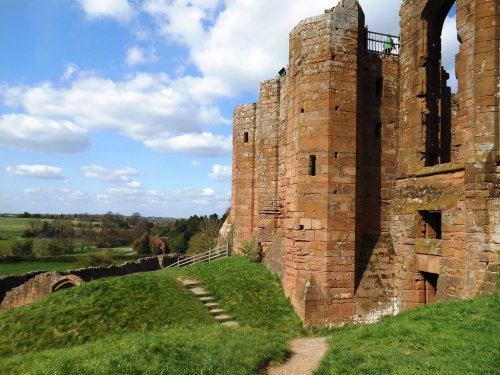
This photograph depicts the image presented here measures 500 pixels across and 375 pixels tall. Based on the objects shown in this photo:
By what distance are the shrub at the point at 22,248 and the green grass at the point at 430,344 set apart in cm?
5701

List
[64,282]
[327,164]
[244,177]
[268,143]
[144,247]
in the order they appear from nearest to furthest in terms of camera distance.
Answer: [327,164] < [268,143] < [64,282] < [244,177] < [144,247]

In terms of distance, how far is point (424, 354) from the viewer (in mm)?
6895

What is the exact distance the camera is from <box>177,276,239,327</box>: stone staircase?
12414mm

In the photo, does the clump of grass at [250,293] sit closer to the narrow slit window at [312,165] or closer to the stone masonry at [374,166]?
the stone masonry at [374,166]

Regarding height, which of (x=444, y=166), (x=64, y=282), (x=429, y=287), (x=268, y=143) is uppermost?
(x=268, y=143)

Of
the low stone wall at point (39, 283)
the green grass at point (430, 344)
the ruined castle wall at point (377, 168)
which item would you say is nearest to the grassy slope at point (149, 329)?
the green grass at point (430, 344)

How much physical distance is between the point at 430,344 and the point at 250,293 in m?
7.74

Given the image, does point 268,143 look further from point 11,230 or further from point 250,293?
point 11,230

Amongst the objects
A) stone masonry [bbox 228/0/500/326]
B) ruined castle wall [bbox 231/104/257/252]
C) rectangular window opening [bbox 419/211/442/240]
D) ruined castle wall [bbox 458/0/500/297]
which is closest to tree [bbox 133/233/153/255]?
ruined castle wall [bbox 231/104/257/252]

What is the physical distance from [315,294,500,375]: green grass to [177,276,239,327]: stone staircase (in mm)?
3908

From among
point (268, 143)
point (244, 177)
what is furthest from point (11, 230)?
point (268, 143)

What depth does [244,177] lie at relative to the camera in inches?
862

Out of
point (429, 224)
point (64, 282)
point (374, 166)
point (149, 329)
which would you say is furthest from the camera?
point (64, 282)

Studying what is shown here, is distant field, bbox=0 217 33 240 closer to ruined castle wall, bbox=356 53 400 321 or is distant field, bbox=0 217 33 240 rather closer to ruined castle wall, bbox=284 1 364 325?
ruined castle wall, bbox=284 1 364 325
